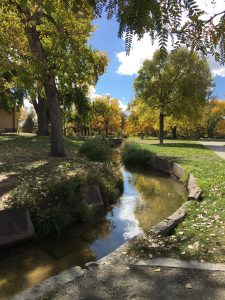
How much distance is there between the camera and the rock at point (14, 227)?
6.50 m

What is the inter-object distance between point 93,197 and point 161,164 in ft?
29.9

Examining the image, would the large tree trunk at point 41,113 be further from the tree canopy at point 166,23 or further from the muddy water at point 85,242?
the tree canopy at point 166,23

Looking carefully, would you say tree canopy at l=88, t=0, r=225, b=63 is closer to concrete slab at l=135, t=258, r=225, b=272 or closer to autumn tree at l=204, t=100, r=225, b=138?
concrete slab at l=135, t=258, r=225, b=272

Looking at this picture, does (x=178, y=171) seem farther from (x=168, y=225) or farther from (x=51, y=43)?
(x=168, y=225)

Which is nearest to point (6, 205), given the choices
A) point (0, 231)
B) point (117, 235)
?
point (0, 231)

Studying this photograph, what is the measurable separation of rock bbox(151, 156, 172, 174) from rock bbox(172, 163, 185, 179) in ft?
1.56

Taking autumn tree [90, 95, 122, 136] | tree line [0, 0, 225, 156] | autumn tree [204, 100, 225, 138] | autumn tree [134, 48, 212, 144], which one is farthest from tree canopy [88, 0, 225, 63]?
autumn tree [204, 100, 225, 138]

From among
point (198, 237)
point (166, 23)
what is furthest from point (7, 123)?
point (166, 23)

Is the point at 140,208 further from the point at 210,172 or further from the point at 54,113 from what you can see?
the point at 54,113

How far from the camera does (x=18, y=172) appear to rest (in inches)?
390

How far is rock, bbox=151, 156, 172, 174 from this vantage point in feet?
55.7

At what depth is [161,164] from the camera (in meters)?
A: 17.9

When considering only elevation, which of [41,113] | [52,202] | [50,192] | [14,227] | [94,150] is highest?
[41,113]

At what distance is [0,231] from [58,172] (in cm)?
348
